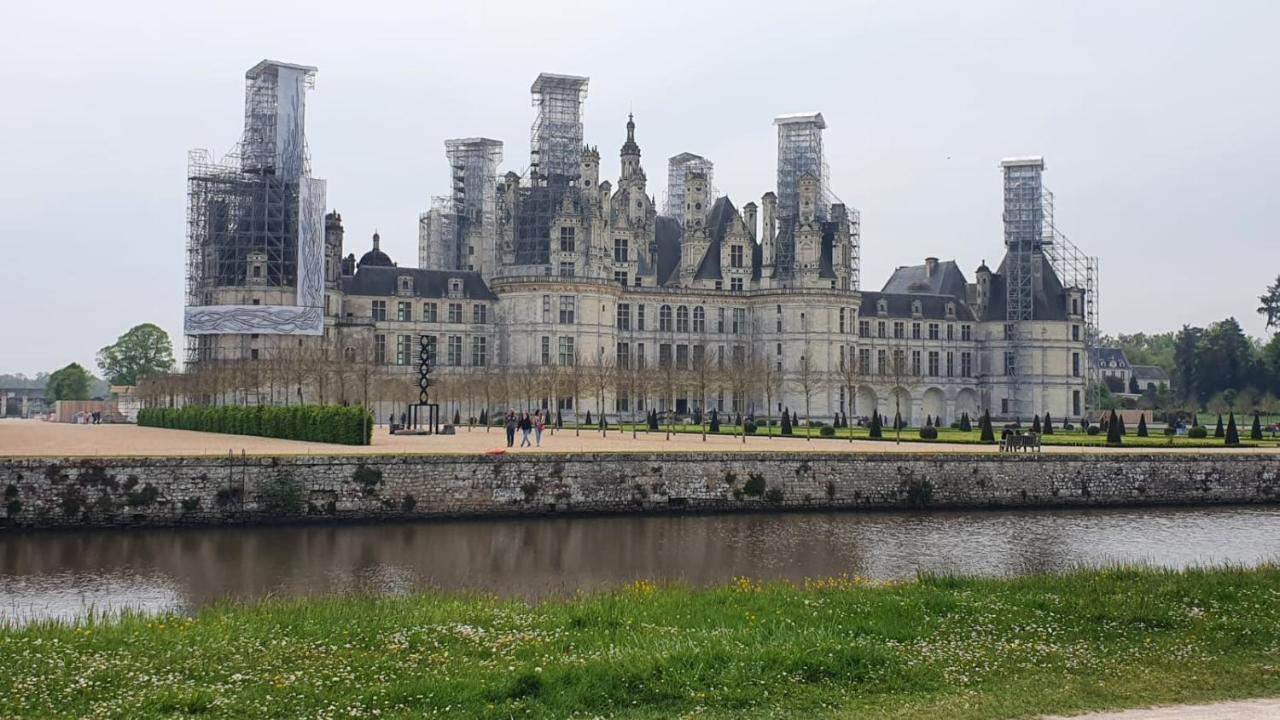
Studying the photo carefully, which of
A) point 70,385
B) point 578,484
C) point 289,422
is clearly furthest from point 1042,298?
point 70,385

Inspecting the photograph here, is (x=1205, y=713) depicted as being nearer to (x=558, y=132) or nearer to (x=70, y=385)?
(x=558, y=132)

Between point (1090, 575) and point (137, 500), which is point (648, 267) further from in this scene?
point (1090, 575)

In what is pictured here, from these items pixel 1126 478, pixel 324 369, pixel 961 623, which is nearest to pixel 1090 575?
pixel 961 623

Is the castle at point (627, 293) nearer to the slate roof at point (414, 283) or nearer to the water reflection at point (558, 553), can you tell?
the slate roof at point (414, 283)

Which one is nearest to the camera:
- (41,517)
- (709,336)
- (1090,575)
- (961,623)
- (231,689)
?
(231,689)

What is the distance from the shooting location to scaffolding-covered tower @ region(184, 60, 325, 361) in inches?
2776

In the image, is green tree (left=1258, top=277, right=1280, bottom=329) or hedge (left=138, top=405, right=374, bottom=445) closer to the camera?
hedge (left=138, top=405, right=374, bottom=445)

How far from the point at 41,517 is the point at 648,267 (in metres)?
58.5

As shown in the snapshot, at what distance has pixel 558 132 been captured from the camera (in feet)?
257

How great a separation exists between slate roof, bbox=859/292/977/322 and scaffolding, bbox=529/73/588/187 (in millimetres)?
25198

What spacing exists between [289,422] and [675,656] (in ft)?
117

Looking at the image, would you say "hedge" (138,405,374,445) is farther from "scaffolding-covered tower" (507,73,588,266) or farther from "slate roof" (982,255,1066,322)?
"slate roof" (982,255,1066,322)

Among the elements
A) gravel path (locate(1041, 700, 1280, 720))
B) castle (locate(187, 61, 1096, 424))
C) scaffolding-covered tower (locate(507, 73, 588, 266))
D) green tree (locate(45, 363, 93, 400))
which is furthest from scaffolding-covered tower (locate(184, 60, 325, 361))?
gravel path (locate(1041, 700, 1280, 720))

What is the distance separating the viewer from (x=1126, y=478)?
38.2m
